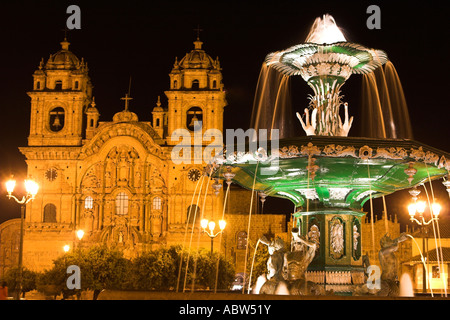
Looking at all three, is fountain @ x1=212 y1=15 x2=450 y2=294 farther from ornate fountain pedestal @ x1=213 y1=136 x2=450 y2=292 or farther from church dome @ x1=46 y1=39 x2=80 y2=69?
church dome @ x1=46 y1=39 x2=80 y2=69

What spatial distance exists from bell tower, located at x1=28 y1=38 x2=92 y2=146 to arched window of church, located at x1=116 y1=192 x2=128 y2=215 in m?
4.16

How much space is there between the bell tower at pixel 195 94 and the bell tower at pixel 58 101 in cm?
591

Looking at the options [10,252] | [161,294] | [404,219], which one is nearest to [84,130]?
[10,252]

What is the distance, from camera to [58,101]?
43656 millimetres

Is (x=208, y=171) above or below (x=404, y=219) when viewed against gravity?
below

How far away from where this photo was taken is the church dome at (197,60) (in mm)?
42688

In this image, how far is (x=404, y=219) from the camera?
44219 millimetres

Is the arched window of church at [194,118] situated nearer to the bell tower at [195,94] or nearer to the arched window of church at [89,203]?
the bell tower at [195,94]

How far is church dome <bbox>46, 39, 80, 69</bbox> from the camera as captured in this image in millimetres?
44188

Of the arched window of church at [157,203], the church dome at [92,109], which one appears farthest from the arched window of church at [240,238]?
the church dome at [92,109]

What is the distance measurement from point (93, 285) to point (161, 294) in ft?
85.5

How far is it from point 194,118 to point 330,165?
32686 millimetres
